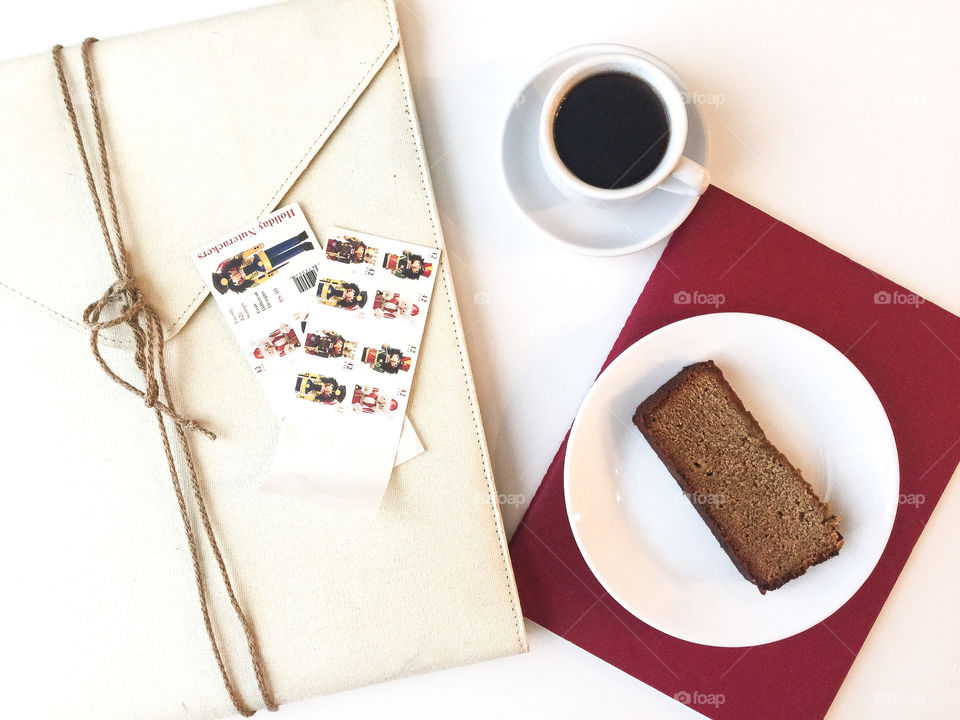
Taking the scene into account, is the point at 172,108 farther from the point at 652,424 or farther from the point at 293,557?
the point at 652,424

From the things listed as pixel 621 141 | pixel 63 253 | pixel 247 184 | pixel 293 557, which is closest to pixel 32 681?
pixel 293 557

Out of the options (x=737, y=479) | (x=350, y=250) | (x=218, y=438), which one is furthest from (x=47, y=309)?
(x=737, y=479)

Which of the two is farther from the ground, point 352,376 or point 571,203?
point 571,203
